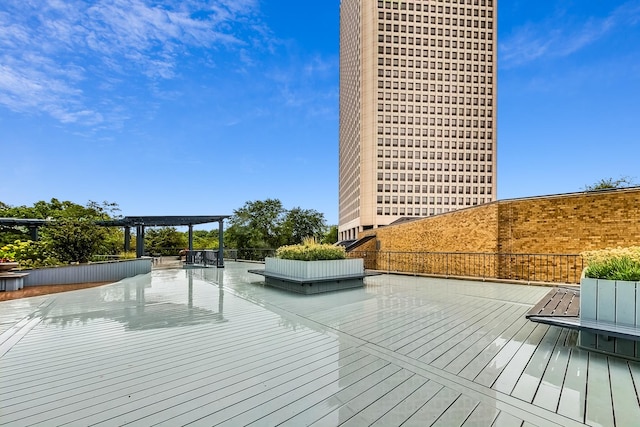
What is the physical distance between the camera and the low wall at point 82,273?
1002 centimetres

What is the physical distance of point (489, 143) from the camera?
2103 inches

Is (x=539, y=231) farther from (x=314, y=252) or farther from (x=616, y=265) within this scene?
(x=314, y=252)

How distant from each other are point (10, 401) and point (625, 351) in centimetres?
605

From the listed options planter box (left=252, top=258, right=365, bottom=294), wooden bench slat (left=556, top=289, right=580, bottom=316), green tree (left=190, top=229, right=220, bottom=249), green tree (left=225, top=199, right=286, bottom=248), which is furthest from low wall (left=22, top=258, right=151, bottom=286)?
green tree (left=190, top=229, right=220, bottom=249)

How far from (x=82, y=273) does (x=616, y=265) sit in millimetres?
14389

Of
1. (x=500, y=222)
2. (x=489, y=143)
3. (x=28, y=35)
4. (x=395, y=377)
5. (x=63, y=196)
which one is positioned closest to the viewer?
(x=395, y=377)

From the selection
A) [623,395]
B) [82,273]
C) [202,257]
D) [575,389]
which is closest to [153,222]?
[202,257]

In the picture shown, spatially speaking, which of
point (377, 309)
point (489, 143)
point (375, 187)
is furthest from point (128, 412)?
point (489, 143)

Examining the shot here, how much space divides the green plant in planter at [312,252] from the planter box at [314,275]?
212 millimetres

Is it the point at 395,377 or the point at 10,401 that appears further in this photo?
the point at 395,377

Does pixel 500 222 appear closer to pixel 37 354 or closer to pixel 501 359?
pixel 501 359

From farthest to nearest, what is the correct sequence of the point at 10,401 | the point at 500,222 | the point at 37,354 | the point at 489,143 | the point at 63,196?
the point at 489,143 → the point at 63,196 → the point at 500,222 → the point at 37,354 → the point at 10,401

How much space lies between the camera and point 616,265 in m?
3.55

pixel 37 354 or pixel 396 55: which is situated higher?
pixel 396 55
